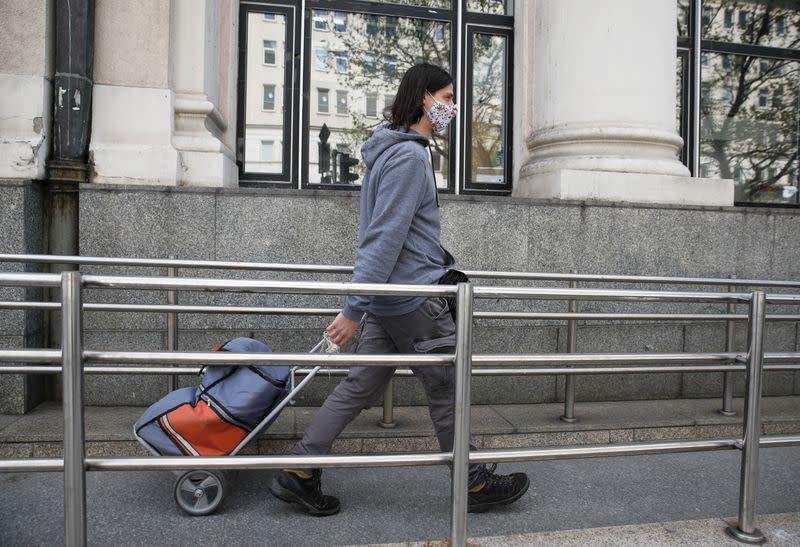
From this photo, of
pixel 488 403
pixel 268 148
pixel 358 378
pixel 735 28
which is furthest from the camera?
pixel 735 28

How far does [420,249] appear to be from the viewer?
2.84 meters

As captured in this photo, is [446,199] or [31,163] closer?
[31,163]

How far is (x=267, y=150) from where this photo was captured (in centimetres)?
620

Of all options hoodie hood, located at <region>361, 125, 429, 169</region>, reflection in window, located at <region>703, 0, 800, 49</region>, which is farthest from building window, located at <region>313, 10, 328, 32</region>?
reflection in window, located at <region>703, 0, 800, 49</region>

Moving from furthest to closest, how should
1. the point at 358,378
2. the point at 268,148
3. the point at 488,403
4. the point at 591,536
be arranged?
the point at 268,148
the point at 488,403
the point at 358,378
the point at 591,536

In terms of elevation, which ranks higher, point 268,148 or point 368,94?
point 368,94

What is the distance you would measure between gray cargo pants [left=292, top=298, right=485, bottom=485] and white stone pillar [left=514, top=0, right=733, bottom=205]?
3098mm

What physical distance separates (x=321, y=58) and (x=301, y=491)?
472 centimetres

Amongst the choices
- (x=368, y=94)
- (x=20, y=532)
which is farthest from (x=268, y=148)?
(x=20, y=532)

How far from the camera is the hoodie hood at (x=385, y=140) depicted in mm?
2830

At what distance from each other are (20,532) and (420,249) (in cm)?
222

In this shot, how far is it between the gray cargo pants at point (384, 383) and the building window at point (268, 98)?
3.85 meters

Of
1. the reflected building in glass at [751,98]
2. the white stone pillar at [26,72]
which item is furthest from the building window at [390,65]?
the reflected building in glass at [751,98]

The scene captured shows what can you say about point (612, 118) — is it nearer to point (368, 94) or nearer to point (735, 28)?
point (368, 94)
